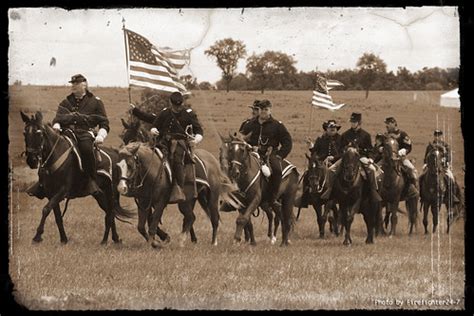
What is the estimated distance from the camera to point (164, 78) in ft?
68.3

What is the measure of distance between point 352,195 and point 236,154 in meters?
3.11

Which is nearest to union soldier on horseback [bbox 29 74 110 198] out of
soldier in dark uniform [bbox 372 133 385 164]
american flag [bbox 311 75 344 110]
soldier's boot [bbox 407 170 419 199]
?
american flag [bbox 311 75 344 110]

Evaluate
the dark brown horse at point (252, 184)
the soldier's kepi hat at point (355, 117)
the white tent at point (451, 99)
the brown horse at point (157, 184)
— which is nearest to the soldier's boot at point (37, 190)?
the brown horse at point (157, 184)

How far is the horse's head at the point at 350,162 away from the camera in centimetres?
2334

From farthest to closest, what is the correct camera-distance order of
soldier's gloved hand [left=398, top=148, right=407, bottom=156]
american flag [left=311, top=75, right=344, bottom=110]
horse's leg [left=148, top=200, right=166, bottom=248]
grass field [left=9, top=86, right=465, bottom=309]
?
soldier's gloved hand [left=398, top=148, right=407, bottom=156] → american flag [left=311, top=75, right=344, bottom=110] → horse's leg [left=148, top=200, right=166, bottom=248] → grass field [left=9, top=86, right=465, bottom=309]

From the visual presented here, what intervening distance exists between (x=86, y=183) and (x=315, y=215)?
664cm

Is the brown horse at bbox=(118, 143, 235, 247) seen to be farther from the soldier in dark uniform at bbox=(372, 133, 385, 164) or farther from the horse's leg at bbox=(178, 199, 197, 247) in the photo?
the soldier in dark uniform at bbox=(372, 133, 385, 164)

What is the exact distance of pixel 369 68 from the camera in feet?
69.5

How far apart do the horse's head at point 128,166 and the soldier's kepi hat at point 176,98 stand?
40.8 inches

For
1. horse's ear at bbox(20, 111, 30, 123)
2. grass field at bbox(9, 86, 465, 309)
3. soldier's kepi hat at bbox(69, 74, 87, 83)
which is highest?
soldier's kepi hat at bbox(69, 74, 87, 83)

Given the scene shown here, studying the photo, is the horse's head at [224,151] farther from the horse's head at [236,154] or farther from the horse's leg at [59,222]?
the horse's leg at [59,222]

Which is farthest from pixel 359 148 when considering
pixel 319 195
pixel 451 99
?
pixel 451 99

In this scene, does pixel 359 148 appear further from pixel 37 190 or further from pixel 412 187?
pixel 37 190

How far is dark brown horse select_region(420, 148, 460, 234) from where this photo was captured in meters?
21.2
